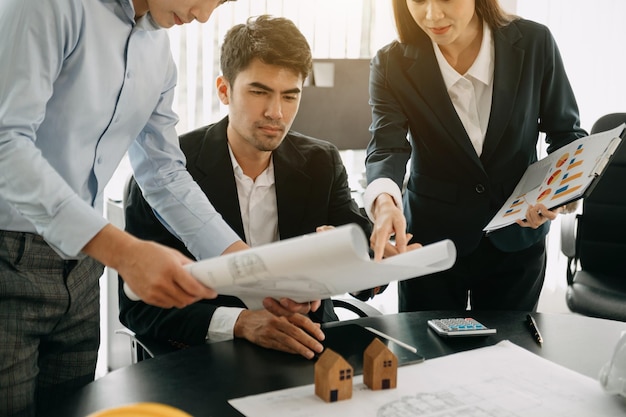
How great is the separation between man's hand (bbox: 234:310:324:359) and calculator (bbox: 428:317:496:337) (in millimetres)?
252

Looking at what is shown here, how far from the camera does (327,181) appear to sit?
86.6 inches

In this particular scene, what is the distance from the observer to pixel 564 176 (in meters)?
1.89

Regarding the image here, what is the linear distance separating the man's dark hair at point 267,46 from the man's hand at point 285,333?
819mm

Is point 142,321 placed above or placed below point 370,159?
below

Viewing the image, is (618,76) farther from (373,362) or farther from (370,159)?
(373,362)

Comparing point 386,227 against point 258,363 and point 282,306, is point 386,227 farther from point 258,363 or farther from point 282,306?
point 258,363

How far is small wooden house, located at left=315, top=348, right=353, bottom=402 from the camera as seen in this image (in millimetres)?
1230

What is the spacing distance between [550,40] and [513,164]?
369 mm

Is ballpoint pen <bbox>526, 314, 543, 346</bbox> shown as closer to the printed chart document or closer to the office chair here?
the printed chart document

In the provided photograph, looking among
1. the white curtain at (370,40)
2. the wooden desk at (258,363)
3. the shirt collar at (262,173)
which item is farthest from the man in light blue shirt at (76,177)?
the white curtain at (370,40)

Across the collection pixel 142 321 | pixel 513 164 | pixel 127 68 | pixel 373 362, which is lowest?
pixel 142 321

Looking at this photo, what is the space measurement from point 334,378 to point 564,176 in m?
0.95

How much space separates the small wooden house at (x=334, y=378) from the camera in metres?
1.23

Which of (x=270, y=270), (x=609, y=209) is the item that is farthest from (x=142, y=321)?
(x=609, y=209)
